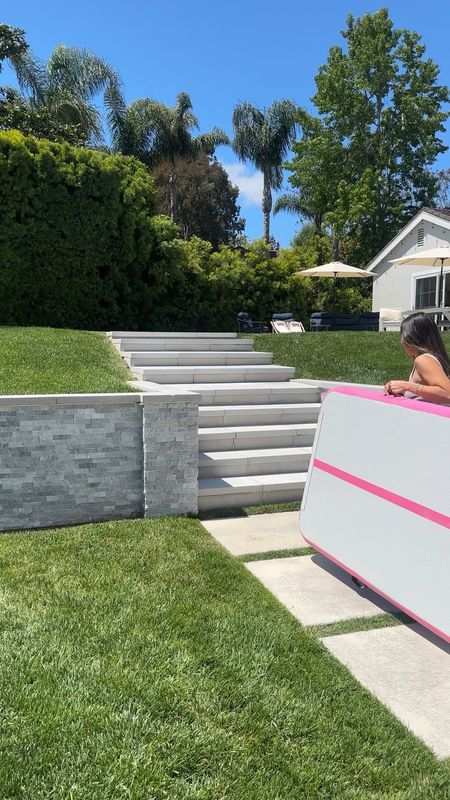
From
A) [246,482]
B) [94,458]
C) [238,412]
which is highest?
[238,412]

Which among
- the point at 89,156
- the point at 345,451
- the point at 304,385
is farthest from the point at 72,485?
the point at 89,156

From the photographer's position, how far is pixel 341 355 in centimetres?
898

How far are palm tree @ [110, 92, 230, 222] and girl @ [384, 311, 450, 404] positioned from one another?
79.8 ft

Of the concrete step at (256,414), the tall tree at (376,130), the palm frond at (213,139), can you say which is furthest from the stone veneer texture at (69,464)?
the palm frond at (213,139)

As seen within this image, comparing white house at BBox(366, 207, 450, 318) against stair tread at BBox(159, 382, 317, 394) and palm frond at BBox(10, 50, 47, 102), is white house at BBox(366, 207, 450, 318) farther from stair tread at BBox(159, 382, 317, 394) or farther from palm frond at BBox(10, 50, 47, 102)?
palm frond at BBox(10, 50, 47, 102)

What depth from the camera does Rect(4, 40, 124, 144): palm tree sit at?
2081 centimetres

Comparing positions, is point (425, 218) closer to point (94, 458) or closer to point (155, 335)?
point (155, 335)

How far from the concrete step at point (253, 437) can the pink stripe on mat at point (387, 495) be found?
1975mm

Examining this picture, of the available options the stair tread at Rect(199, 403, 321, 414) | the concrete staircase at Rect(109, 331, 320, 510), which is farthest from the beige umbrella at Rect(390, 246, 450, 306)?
the stair tread at Rect(199, 403, 321, 414)

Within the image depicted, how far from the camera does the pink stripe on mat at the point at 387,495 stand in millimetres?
2761

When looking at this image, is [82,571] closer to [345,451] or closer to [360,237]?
[345,451]

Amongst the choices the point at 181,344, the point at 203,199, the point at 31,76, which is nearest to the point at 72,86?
the point at 31,76

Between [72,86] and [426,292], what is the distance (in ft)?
55.7

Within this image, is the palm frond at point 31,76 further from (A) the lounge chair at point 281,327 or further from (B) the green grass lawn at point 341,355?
(B) the green grass lawn at point 341,355
